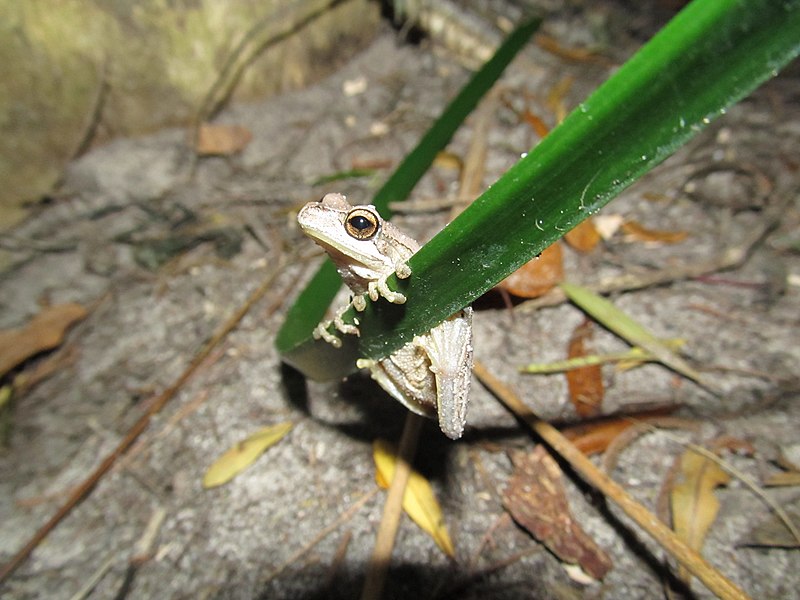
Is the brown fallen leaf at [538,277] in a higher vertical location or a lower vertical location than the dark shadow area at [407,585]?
higher

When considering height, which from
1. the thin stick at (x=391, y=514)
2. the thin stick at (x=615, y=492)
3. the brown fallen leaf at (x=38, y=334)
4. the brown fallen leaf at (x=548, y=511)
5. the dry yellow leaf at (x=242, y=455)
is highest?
the thin stick at (x=615, y=492)

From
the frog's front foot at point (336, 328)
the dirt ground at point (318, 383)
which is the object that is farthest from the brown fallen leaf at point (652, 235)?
the frog's front foot at point (336, 328)

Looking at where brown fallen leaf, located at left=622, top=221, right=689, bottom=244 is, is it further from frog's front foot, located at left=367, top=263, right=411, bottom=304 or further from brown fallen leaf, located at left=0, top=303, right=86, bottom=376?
brown fallen leaf, located at left=0, top=303, right=86, bottom=376

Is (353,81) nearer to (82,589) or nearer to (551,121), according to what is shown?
(551,121)

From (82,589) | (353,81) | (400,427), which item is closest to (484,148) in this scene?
(353,81)

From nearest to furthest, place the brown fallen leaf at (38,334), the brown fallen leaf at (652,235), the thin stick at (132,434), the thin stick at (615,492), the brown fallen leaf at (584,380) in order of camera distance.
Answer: the thin stick at (615,492)
the thin stick at (132,434)
the brown fallen leaf at (584,380)
the brown fallen leaf at (38,334)
the brown fallen leaf at (652,235)

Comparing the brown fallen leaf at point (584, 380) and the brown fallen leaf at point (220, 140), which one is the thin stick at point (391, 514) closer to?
the brown fallen leaf at point (584, 380)

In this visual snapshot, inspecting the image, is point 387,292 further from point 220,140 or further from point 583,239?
point 220,140
